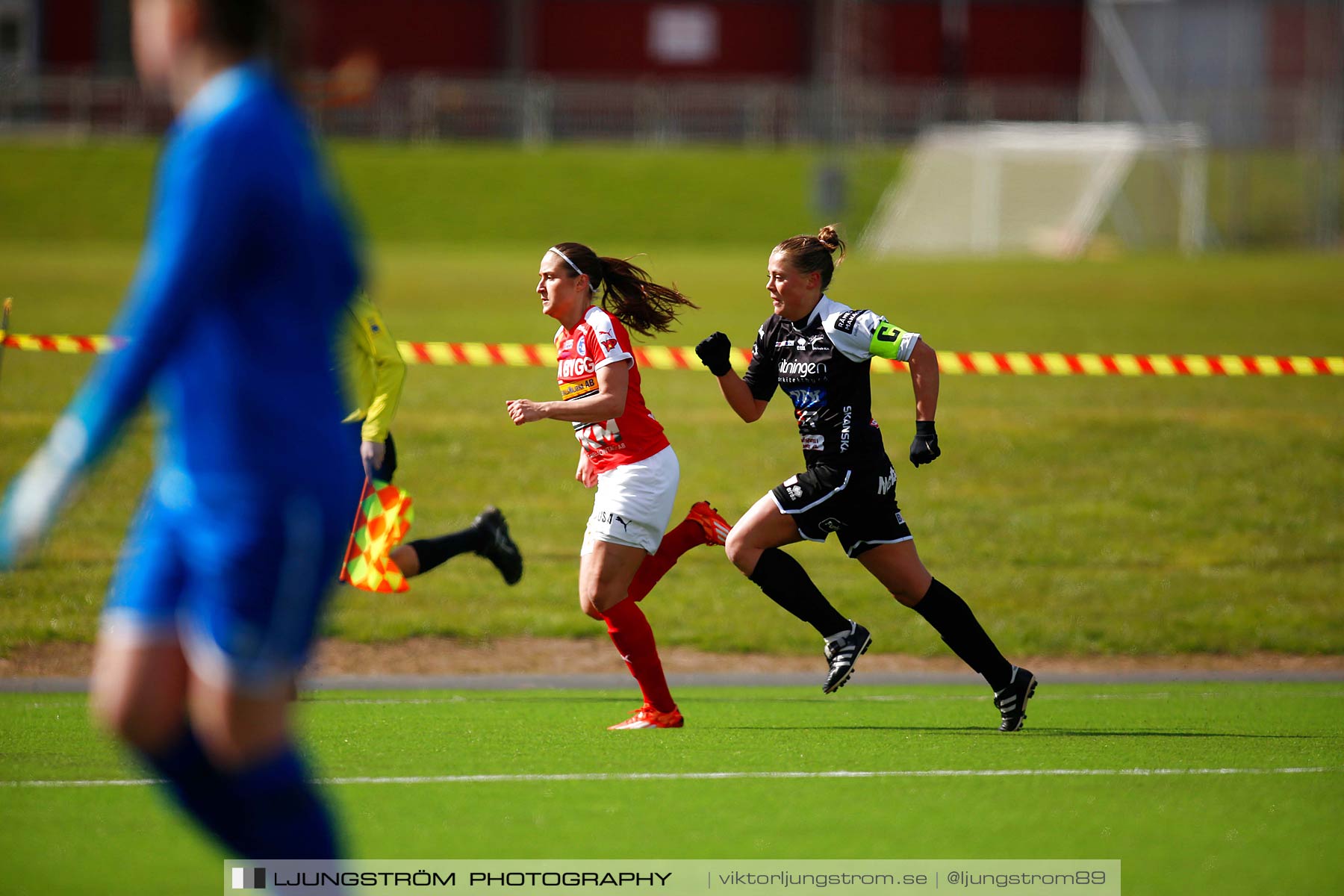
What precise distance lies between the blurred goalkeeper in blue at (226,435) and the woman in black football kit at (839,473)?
4.00 meters

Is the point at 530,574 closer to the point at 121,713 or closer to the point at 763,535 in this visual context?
the point at 763,535

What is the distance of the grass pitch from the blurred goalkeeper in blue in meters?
1.76

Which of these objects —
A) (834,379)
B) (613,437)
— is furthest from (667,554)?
(834,379)

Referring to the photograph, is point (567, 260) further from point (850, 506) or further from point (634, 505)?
point (850, 506)

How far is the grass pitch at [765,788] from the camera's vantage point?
199 inches

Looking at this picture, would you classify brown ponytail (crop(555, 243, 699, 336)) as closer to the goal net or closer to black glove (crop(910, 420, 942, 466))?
black glove (crop(910, 420, 942, 466))

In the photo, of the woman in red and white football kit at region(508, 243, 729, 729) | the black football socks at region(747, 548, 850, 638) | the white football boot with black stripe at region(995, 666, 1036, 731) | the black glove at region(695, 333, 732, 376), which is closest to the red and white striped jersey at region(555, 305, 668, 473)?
the woman in red and white football kit at region(508, 243, 729, 729)

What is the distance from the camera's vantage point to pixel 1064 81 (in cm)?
5366

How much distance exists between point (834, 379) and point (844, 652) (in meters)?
1.21

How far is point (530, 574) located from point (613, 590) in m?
5.18

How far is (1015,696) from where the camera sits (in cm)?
720

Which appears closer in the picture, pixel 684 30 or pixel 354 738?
pixel 354 738

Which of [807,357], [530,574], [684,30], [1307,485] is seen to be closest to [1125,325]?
[1307,485]

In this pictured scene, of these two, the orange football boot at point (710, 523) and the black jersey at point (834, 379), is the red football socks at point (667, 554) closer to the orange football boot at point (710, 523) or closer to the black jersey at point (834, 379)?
the orange football boot at point (710, 523)
